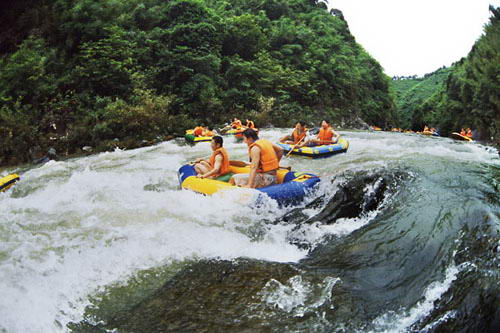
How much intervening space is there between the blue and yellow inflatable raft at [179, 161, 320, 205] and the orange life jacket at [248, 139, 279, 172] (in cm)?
30

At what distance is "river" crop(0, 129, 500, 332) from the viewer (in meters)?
2.55

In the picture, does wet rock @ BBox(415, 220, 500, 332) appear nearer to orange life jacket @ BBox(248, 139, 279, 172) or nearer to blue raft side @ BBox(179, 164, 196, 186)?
orange life jacket @ BBox(248, 139, 279, 172)

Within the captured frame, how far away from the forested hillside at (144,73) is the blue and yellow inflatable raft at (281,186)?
21.7 feet

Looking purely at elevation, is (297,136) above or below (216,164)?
above

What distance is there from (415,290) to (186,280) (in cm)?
185

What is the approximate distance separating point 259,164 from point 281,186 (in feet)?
1.68

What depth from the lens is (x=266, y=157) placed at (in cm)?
532

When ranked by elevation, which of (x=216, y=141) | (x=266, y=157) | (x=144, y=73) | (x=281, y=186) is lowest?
(x=281, y=186)

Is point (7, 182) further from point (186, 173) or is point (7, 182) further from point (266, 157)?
point (266, 157)

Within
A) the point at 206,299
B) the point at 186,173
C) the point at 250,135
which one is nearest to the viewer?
the point at 206,299

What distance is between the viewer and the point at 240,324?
249 cm

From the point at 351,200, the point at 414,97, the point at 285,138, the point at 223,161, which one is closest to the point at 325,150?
the point at 285,138

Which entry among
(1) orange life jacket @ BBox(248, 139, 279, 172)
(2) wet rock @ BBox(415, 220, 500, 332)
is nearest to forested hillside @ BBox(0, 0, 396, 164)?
(1) orange life jacket @ BBox(248, 139, 279, 172)

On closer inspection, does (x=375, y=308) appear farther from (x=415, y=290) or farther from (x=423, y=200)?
(x=423, y=200)
